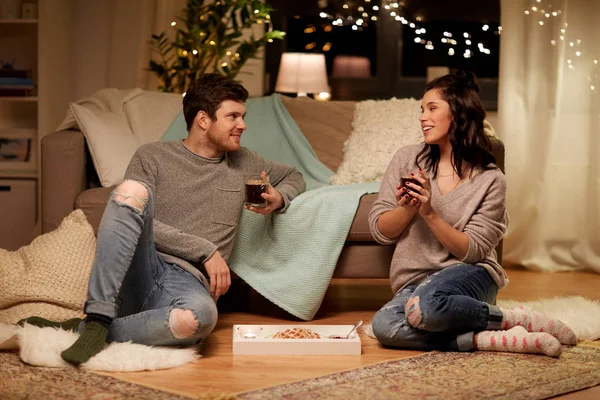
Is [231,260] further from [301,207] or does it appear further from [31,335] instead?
[31,335]

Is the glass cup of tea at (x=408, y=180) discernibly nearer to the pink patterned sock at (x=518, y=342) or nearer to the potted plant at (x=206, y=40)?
the pink patterned sock at (x=518, y=342)

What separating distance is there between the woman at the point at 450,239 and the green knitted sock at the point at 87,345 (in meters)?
0.87

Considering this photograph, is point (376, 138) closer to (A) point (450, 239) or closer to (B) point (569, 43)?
(A) point (450, 239)

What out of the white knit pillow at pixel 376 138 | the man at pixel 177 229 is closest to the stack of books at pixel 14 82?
the white knit pillow at pixel 376 138

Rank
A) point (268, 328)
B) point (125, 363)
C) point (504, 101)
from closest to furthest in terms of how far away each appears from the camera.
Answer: point (125, 363) < point (268, 328) < point (504, 101)

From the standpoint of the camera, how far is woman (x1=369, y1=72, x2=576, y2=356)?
8.71 ft

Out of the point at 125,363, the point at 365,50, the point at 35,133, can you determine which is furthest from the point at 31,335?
the point at 365,50

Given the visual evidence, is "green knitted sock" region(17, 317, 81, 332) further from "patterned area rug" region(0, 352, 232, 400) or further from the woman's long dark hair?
the woman's long dark hair

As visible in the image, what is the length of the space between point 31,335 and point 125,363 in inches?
12.5

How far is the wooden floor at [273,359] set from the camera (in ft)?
7.65

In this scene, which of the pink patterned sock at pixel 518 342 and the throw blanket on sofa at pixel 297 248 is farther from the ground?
the throw blanket on sofa at pixel 297 248

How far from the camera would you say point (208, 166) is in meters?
2.98

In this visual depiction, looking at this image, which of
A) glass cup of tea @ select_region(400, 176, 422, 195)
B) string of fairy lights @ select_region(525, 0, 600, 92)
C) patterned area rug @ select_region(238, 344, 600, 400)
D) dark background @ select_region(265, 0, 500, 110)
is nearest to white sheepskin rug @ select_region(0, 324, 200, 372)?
patterned area rug @ select_region(238, 344, 600, 400)

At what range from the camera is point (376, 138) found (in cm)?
386
